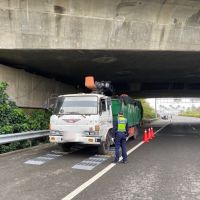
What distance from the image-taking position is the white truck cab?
11.5 m

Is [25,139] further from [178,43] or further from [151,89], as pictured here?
[151,89]

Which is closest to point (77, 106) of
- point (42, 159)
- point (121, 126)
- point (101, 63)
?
point (121, 126)

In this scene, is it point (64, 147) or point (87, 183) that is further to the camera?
point (64, 147)

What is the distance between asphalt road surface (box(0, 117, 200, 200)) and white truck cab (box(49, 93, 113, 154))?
2.24 ft

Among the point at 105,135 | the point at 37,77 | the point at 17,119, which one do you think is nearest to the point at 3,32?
the point at 17,119

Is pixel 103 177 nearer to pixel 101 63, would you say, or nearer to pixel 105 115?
pixel 105 115

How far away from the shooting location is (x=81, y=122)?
11.6 m

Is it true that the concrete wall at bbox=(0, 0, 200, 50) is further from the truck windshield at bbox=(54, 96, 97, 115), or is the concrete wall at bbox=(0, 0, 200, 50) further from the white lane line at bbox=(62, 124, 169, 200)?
the white lane line at bbox=(62, 124, 169, 200)

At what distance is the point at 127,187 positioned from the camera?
7.30m

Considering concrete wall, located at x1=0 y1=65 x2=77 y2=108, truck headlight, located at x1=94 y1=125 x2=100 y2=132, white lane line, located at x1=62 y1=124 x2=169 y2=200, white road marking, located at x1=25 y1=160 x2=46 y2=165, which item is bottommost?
white lane line, located at x1=62 y1=124 x2=169 y2=200

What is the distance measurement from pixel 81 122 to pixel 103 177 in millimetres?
3545

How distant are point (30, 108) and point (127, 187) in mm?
13366

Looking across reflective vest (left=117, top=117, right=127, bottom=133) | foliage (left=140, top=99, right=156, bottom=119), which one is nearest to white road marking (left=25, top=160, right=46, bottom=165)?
reflective vest (left=117, top=117, right=127, bottom=133)

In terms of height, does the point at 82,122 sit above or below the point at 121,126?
above
